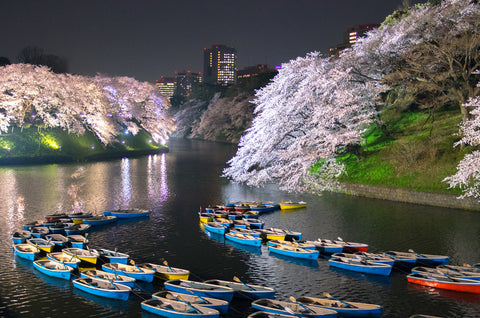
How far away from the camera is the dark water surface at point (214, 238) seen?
55.1 ft

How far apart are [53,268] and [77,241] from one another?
389 cm

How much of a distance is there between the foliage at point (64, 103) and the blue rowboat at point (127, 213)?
3800 centimetres

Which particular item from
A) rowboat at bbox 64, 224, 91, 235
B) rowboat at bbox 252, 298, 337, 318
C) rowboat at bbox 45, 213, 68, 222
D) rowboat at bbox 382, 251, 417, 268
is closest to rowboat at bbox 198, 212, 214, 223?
rowboat at bbox 64, 224, 91, 235

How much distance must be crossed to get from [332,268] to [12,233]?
18.9 meters

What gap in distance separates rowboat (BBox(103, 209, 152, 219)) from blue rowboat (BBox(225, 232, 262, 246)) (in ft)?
26.9

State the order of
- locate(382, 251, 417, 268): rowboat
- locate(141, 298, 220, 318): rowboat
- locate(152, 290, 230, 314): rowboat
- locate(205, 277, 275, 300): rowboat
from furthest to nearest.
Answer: locate(382, 251, 417, 268): rowboat → locate(205, 277, 275, 300): rowboat → locate(152, 290, 230, 314): rowboat → locate(141, 298, 220, 318): rowboat

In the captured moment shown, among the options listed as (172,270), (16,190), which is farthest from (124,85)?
(172,270)

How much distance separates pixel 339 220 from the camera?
29.5 meters

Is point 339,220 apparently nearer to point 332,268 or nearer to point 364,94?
point 332,268

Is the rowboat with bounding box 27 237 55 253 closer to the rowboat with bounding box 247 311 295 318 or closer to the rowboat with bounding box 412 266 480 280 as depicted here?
the rowboat with bounding box 247 311 295 318

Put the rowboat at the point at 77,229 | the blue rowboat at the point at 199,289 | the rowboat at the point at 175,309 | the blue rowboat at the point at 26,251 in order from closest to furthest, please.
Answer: the rowboat at the point at 175,309 < the blue rowboat at the point at 199,289 < the blue rowboat at the point at 26,251 < the rowboat at the point at 77,229

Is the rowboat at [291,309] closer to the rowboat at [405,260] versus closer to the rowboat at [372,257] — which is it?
the rowboat at [372,257]

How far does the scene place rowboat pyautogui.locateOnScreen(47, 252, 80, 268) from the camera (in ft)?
63.7

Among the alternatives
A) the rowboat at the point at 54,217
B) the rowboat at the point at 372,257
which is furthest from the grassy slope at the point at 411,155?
the rowboat at the point at 54,217
